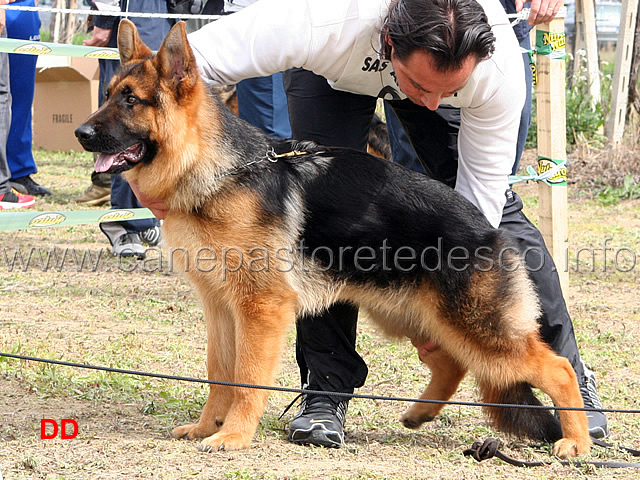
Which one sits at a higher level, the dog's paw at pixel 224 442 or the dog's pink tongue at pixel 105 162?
the dog's pink tongue at pixel 105 162

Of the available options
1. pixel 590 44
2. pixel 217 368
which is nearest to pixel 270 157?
pixel 217 368

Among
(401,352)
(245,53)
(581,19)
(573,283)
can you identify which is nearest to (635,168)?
(581,19)

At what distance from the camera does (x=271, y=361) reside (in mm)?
3090

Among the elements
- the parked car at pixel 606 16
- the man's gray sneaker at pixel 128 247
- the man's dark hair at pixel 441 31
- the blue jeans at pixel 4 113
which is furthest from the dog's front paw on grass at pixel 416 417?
the parked car at pixel 606 16

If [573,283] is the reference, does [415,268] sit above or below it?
above

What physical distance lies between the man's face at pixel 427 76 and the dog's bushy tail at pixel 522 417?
126 cm

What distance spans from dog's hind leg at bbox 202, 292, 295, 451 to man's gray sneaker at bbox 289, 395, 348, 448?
252 millimetres

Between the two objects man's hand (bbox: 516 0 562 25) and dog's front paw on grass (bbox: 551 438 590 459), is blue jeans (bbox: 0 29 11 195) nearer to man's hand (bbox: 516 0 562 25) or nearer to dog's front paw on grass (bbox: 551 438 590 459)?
man's hand (bbox: 516 0 562 25)

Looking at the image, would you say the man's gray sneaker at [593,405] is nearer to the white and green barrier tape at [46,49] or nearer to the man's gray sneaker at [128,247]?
the white and green barrier tape at [46,49]

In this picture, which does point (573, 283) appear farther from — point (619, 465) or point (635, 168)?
point (635, 168)

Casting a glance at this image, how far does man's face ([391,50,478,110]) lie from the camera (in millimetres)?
2888

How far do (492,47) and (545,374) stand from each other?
52.8 inches

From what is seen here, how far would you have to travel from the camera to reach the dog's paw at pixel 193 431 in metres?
3.22

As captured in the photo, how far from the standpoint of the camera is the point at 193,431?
3.22 m
